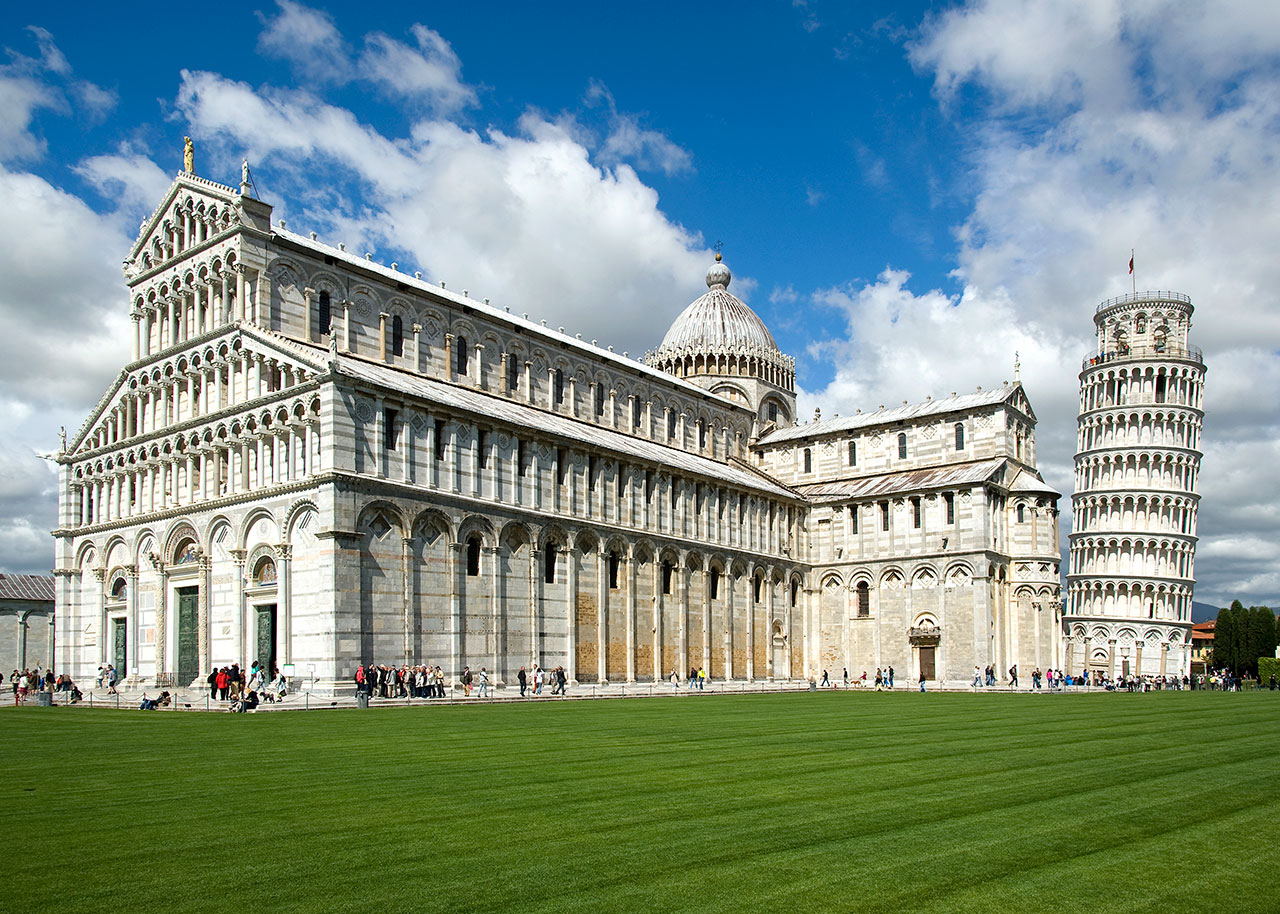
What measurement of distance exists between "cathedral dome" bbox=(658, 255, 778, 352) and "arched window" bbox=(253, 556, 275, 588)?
146ft

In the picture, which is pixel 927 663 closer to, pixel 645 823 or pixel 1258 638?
pixel 1258 638

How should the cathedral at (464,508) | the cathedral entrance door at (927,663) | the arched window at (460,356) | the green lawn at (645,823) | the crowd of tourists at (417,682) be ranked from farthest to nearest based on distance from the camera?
1. the cathedral entrance door at (927,663)
2. the arched window at (460,356)
3. the cathedral at (464,508)
4. the crowd of tourists at (417,682)
5. the green lawn at (645,823)

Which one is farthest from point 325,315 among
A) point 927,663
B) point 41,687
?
point 927,663

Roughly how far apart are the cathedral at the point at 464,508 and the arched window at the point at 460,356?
0.20m

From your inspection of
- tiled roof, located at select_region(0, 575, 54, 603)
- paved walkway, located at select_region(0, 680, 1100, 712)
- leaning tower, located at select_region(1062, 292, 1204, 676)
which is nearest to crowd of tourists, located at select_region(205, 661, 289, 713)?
paved walkway, located at select_region(0, 680, 1100, 712)

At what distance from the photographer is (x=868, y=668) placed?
211ft

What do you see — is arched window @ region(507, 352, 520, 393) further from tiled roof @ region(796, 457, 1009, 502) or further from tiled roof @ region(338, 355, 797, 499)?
tiled roof @ region(796, 457, 1009, 502)

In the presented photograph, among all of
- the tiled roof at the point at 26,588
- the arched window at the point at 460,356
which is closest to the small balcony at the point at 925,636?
the arched window at the point at 460,356

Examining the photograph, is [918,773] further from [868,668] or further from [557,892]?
[868,668]

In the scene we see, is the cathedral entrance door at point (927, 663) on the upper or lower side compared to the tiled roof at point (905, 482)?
lower

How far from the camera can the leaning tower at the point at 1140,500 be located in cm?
9106

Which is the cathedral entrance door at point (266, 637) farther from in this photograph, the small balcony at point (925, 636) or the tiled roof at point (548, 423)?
the small balcony at point (925, 636)

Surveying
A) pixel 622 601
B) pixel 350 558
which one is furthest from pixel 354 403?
pixel 622 601

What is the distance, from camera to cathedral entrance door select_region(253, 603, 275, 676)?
40969 mm
